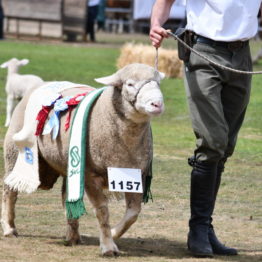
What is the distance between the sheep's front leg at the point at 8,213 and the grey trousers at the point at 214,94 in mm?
1467

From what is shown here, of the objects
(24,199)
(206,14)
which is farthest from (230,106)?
(24,199)

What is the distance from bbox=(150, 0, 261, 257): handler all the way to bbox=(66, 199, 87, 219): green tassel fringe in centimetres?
75

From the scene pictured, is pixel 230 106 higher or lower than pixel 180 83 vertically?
higher

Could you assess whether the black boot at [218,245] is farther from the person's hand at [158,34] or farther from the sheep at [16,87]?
the sheep at [16,87]

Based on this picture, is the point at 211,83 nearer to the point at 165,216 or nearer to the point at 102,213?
the point at 102,213

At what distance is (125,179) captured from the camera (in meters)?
6.54

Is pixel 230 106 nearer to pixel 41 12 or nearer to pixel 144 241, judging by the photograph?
pixel 144 241

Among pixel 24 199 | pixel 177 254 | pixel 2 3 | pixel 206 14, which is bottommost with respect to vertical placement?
pixel 2 3

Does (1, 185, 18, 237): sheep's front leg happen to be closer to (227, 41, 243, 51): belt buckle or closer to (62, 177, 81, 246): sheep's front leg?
(62, 177, 81, 246): sheep's front leg

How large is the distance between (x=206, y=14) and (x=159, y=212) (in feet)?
7.42

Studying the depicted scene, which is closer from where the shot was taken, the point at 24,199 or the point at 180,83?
the point at 24,199

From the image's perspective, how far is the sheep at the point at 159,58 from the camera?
77.6 ft

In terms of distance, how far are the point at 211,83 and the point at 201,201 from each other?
813mm

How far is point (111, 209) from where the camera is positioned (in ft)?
27.7
